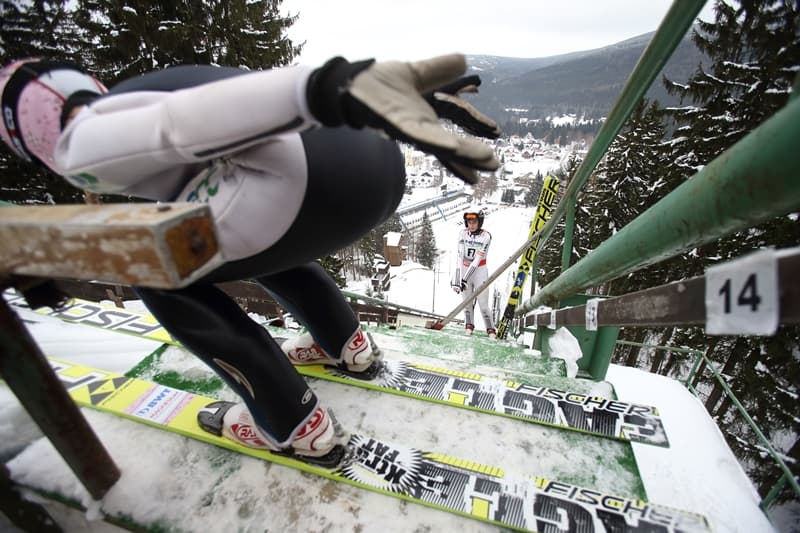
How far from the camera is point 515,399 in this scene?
209cm

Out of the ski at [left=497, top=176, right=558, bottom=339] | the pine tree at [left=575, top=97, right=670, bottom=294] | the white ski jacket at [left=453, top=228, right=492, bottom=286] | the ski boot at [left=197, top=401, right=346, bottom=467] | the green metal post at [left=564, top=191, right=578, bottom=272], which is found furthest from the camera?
the pine tree at [left=575, top=97, right=670, bottom=294]

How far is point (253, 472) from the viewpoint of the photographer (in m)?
1.64

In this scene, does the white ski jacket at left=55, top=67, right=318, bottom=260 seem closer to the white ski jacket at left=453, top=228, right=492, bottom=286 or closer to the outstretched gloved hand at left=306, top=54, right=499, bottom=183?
the outstretched gloved hand at left=306, top=54, right=499, bottom=183

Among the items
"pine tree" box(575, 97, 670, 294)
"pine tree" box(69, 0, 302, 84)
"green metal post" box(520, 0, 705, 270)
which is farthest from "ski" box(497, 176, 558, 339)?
"pine tree" box(575, 97, 670, 294)

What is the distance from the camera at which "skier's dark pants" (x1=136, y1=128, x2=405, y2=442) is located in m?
1.20

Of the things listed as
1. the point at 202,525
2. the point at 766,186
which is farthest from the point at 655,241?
the point at 202,525

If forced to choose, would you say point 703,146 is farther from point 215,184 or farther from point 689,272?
point 215,184

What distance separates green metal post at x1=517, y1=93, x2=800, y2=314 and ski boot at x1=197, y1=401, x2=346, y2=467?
150cm

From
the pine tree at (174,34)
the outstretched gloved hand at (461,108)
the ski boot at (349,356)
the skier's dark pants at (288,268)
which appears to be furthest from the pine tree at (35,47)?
the outstretched gloved hand at (461,108)

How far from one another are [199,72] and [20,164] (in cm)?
1651

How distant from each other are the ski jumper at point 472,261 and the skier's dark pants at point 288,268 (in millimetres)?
5558

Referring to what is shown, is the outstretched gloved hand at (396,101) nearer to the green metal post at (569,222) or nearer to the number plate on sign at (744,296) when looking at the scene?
the number plate on sign at (744,296)

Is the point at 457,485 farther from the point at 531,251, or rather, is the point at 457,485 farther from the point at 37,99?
the point at 531,251

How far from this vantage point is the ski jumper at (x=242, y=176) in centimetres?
93
